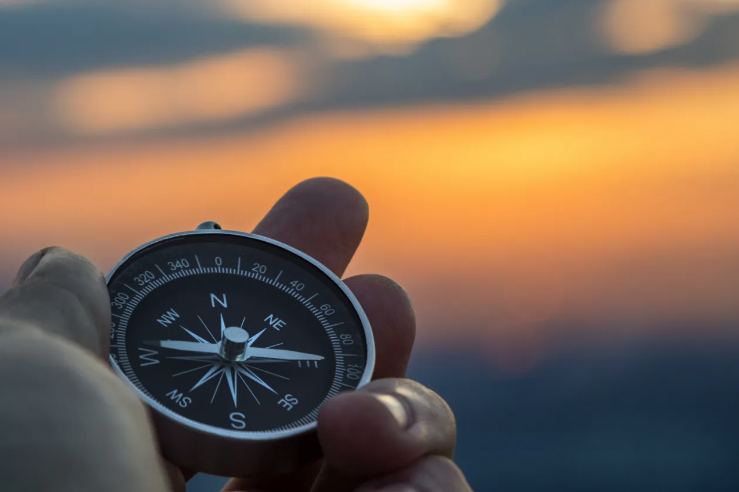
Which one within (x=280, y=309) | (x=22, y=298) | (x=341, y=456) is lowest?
(x=341, y=456)

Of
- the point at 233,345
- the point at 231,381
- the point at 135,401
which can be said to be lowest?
the point at 231,381

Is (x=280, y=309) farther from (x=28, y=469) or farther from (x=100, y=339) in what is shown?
(x=28, y=469)

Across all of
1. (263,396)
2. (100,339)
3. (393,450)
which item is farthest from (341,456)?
(100,339)

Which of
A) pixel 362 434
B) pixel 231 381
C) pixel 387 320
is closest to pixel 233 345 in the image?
pixel 231 381

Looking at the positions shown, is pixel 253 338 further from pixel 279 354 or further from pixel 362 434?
pixel 362 434

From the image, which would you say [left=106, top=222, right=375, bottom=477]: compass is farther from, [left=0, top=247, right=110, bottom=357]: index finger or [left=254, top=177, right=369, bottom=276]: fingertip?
[left=254, top=177, right=369, bottom=276]: fingertip

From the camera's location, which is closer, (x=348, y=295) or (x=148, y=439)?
(x=148, y=439)

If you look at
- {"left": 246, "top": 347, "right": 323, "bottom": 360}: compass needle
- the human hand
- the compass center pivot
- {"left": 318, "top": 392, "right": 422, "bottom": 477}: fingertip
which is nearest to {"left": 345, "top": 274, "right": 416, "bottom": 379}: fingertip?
the human hand
